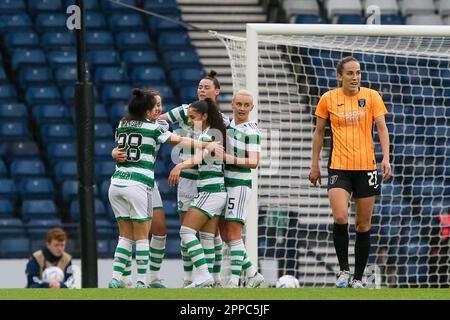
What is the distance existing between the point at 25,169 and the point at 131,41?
3.26 metres

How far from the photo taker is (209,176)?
11562 mm

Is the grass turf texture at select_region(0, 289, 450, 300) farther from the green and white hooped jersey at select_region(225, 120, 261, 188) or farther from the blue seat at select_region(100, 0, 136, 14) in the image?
the blue seat at select_region(100, 0, 136, 14)

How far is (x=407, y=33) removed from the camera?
13.4 meters

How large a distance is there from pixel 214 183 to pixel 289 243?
4.45 m

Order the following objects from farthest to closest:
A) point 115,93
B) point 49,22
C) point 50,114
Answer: point 49,22, point 115,93, point 50,114

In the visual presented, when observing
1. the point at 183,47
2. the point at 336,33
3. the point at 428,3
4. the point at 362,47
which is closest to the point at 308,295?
the point at 336,33

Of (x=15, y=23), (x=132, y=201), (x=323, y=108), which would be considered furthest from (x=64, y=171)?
(x=323, y=108)

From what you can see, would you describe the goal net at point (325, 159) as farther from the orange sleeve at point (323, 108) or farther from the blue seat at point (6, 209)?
the blue seat at point (6, 209)

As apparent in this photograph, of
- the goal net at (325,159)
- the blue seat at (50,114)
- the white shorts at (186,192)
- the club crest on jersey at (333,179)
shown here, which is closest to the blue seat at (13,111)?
the blue seat at (50,114)

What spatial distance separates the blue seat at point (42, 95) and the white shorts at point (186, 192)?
27.5 ft

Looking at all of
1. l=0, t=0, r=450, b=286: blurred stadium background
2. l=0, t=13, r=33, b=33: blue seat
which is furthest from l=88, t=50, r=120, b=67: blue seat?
l=0, t=13, r=33, b=33: blue seat

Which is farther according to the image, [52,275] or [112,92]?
[112,92]

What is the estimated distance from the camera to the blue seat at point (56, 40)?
2116cm

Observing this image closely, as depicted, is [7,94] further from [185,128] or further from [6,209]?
[185,128]
